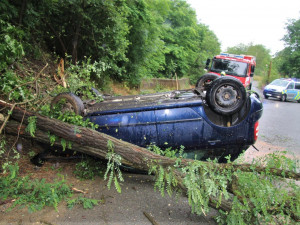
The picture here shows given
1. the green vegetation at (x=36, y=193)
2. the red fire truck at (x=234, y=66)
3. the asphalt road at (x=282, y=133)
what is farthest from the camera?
the red fire truck at (x=234, y=66)

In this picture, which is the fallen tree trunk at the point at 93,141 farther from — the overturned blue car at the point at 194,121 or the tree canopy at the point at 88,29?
the tree canopy at the point at 88,29

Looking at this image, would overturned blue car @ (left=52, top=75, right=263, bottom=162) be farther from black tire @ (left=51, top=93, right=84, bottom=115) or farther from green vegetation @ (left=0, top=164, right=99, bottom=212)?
green vegetation @ (left=0, top=164, right=99, bottom=212)

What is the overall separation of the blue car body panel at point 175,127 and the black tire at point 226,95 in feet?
0.65

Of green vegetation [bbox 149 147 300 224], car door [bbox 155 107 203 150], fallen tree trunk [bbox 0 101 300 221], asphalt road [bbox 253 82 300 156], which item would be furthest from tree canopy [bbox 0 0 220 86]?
asphalt road [bbox 253 82 300 156]

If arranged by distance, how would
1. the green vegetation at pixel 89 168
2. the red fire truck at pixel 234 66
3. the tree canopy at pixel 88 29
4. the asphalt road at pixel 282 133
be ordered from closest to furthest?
the green vegetation at pixel 89 168 < the tree canopy at pixel 88 29 < the asphalt road at pixel 282 133 < the red fire truck at pixel 234 66

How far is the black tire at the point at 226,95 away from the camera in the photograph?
4.34 metres

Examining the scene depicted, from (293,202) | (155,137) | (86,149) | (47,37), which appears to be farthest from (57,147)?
(47,37)

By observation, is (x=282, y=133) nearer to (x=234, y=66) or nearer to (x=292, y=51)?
(x=234, y=66)

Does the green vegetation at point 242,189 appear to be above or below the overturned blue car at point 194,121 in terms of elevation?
below

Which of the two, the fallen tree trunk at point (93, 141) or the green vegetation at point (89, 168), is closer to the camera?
the fallen tree trunk at point (93, 141)

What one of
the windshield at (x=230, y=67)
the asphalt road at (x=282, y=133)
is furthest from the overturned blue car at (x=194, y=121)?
the windshield at (x=230, y=67)

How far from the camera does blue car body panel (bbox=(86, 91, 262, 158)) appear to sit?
4266mm

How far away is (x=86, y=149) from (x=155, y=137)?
3.64 feet

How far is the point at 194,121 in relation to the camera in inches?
168
